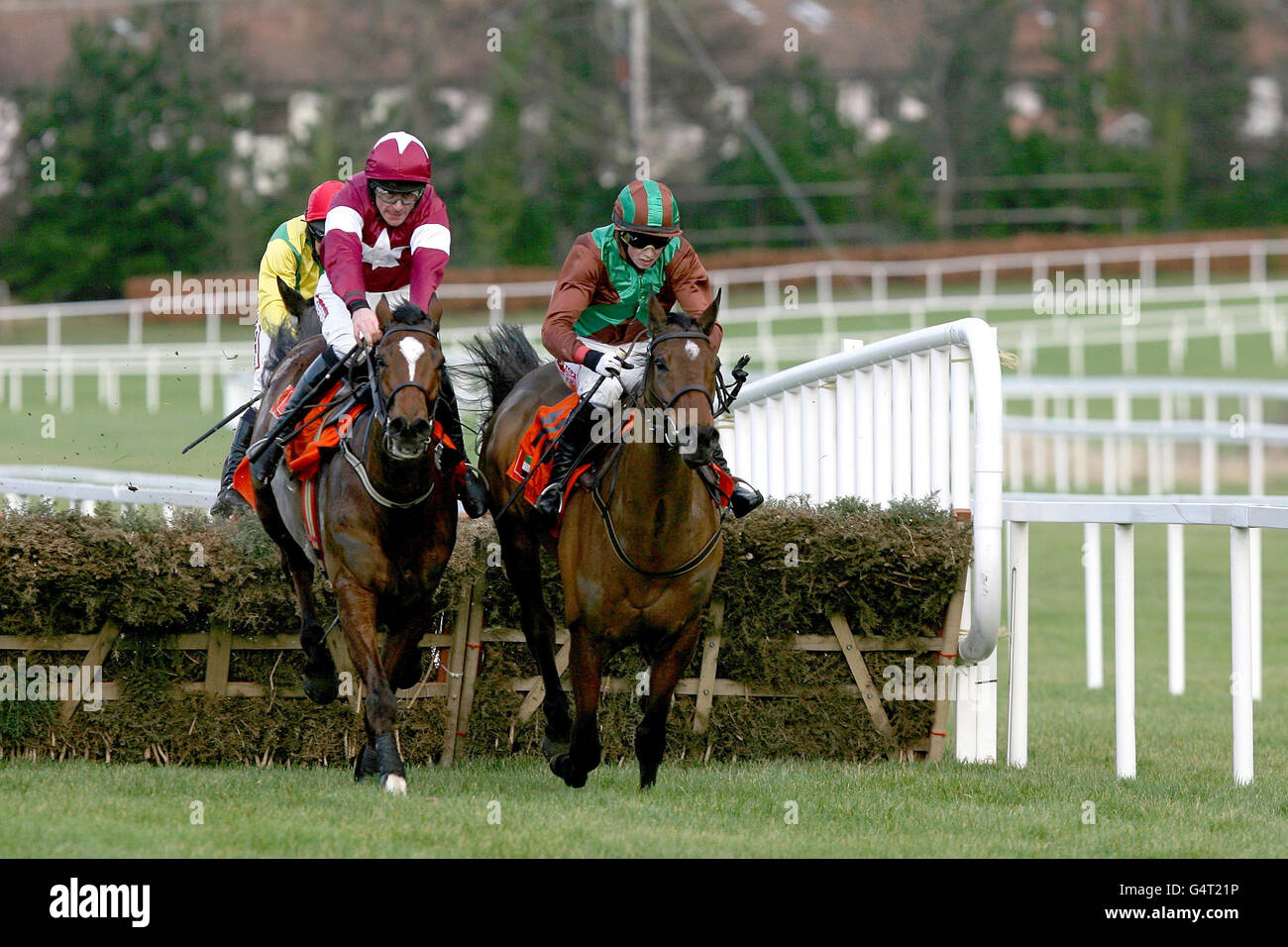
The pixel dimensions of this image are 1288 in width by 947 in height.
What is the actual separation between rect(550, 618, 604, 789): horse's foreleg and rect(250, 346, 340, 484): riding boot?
1605mm

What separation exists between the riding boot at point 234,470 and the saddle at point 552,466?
4.72ft

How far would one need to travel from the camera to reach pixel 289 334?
8.31 meters

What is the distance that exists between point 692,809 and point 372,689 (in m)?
1.31

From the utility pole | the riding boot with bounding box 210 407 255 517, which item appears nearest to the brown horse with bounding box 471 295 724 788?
the riding boot with bounding box 210 407 255 517

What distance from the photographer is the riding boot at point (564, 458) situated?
268 inches

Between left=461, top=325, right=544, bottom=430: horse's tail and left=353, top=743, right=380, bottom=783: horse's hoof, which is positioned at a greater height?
left=461, top=325, right=544, bottom=430: horse's tail

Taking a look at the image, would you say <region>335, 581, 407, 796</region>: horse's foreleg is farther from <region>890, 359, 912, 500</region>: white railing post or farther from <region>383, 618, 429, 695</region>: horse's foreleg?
<region>890, 359, 912, 500</region>: white railing post

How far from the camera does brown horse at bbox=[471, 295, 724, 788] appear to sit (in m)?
6.02

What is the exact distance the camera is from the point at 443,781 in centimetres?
675

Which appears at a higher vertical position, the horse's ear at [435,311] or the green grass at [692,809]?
the horse's ear at [435,311]

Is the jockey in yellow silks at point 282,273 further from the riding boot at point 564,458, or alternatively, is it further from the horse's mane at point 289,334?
the riding boot at point 564,458

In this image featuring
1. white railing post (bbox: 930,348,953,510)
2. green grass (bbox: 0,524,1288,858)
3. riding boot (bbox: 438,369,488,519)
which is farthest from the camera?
white railing post (bbox: 930,348,953,510)
